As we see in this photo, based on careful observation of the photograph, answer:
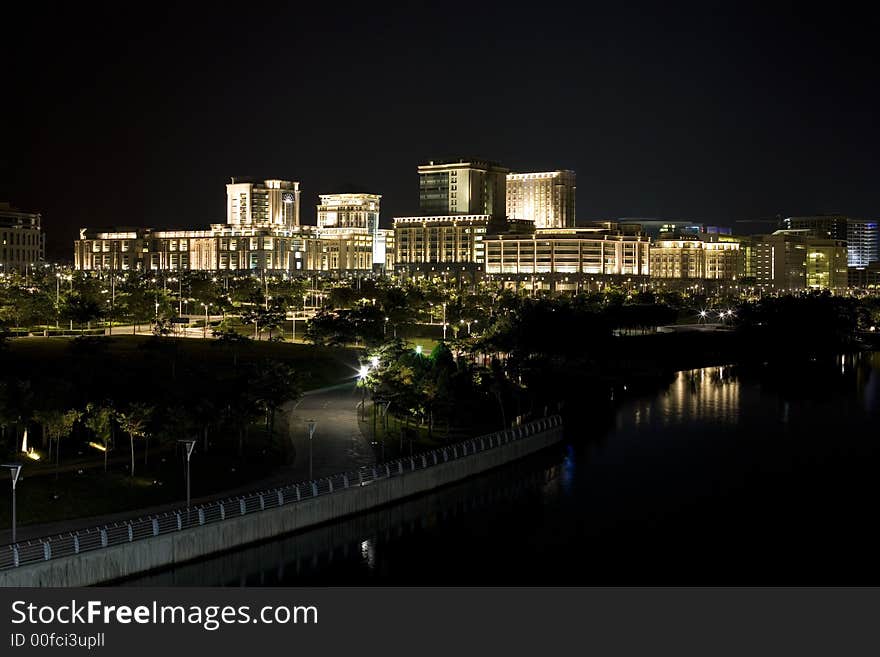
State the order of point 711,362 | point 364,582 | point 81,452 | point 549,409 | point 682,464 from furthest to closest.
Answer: point 711,362
point 549,409
point 682,464
point 81,452
point 364,582

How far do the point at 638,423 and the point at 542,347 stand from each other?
1369 centimetres

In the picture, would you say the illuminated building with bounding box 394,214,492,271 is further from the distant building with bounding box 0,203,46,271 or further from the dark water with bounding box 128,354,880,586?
the dark water with bounding box 128,354,880,586

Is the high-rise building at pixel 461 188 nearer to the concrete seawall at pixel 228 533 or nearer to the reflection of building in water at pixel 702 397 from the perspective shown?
the reflection of building in water at pixel 702 397

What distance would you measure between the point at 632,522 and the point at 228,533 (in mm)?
11202

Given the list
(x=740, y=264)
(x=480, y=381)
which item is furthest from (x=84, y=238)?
(x=480, y=381)

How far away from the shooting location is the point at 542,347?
57844 millimetres

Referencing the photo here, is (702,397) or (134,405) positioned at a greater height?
(134,405)

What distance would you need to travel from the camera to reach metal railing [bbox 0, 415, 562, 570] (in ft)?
65.1

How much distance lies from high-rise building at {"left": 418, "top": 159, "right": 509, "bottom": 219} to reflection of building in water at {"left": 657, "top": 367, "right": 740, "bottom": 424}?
107 metres

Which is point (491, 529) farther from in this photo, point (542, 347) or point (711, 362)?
point (711, 362)

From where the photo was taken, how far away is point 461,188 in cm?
17150

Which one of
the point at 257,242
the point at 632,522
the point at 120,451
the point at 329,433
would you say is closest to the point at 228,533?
the point at 120,451

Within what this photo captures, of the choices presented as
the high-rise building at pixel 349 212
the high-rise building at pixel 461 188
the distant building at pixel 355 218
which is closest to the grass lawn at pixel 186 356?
the high-rise building at pixel 461 188

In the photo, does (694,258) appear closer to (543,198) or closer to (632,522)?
(543,198)
